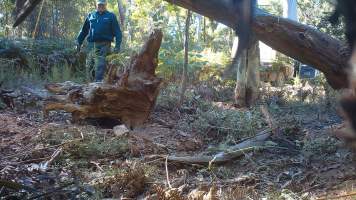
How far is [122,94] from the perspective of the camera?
542cm

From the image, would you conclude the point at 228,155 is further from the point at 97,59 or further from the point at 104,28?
the point at 104,28

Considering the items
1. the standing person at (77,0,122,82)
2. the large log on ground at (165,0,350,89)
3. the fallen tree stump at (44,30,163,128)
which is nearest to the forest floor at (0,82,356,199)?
the fallen tree stump at (44,30,163,128)

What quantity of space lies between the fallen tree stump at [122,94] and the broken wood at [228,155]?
1382 millimetres

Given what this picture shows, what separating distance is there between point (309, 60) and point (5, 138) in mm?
3555

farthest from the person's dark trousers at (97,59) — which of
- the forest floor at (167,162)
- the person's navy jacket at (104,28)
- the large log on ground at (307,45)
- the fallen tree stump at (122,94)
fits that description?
the large log on ground at (307,45)

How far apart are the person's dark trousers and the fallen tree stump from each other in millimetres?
2094

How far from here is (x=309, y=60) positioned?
1.75m

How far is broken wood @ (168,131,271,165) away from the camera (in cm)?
400

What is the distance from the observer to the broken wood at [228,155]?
13.1 ft

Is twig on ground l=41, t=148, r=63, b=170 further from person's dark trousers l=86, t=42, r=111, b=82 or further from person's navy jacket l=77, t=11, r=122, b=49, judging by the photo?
person's navy jacket l=77, t=11, r=122, b=49

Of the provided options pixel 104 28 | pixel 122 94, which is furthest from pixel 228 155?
pixel 104 28

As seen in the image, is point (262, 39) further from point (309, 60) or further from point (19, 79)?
point (19, 79)

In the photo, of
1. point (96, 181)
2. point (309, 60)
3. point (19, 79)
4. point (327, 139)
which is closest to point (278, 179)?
point (327, 139)

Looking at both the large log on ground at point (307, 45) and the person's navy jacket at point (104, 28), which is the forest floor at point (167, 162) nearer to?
the large log on ground at point (307, 45)
